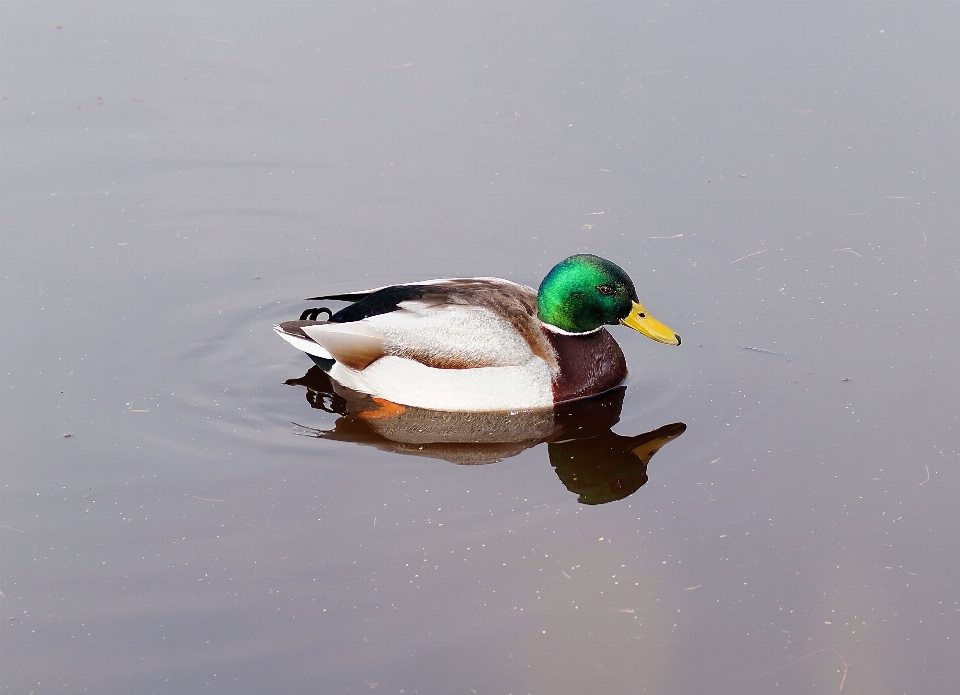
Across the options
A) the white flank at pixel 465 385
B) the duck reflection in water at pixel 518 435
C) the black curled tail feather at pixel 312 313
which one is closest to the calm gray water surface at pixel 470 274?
the duck reflection in water at pixel 518 435

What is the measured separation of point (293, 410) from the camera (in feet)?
23.4

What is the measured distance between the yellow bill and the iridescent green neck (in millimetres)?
46

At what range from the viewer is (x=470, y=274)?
8.17 metres

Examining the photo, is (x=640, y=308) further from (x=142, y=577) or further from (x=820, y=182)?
(x=142, y=577)

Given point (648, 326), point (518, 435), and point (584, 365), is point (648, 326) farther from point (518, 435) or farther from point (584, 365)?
point (518, 435)

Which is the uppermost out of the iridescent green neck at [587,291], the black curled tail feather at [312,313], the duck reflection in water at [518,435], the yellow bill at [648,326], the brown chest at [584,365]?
the iridescent green neck at [587,291]

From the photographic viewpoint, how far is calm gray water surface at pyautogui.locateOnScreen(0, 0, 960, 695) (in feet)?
17.4

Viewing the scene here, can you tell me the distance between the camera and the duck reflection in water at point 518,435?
21.4 feet

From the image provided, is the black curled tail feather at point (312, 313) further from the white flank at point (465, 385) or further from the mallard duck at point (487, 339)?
the white flank at point (465, 385)

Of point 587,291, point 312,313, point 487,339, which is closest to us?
point 487,339

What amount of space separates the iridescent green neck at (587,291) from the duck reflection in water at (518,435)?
467 mm

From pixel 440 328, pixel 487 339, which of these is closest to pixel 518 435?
pixel 487 339

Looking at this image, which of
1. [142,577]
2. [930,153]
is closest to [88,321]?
[142,577]

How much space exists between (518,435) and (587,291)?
945 mm
